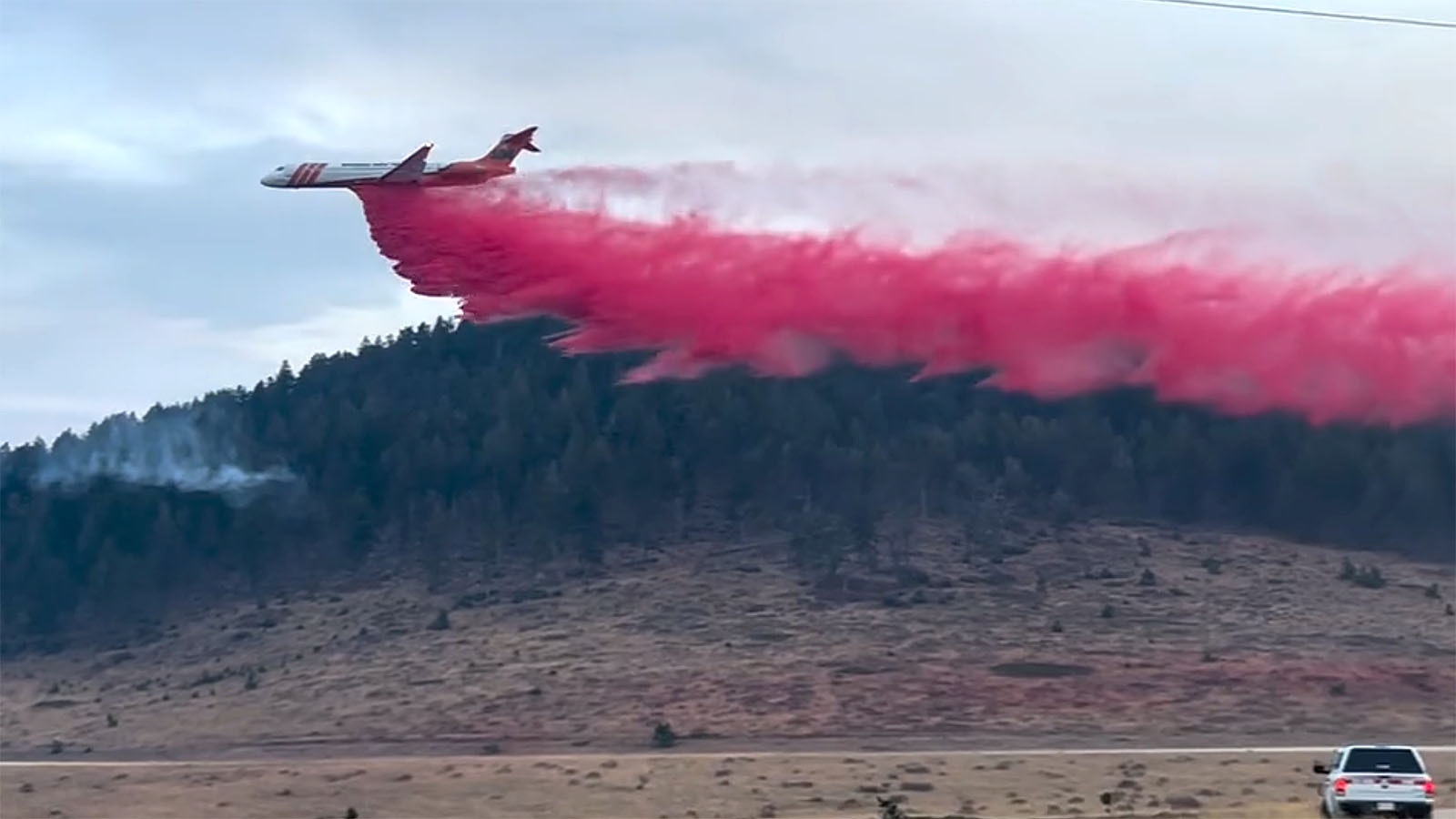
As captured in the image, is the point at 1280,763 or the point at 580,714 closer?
the point at 1280,763

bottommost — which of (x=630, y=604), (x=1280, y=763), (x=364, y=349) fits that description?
(x=1280, y=763)

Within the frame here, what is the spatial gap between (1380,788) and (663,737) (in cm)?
4701

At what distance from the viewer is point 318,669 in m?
110

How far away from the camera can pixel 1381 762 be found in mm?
43875

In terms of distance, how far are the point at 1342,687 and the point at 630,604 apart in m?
38.2

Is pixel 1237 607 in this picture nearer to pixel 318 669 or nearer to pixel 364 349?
pixel 318 669

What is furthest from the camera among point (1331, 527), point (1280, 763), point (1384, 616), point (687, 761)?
point (1331, 527)

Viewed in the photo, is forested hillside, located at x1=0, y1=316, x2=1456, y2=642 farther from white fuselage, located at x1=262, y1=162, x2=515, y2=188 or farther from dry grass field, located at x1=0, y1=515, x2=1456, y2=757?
white fuselage, located at x1=262, y1=162, x2=515, y2=188

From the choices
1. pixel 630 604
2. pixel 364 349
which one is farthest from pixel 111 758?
pixel 364 349

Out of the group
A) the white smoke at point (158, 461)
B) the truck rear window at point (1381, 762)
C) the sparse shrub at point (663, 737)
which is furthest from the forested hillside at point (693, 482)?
the truck rear window at point (1381, 762)

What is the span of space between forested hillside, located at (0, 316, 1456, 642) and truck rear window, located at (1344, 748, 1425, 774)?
73.3 m

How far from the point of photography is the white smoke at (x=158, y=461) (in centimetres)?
14038

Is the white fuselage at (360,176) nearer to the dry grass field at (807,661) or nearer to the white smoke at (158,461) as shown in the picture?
the dry grass field at (807,661)

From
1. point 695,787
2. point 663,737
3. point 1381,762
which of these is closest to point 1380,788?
point 1381,762
